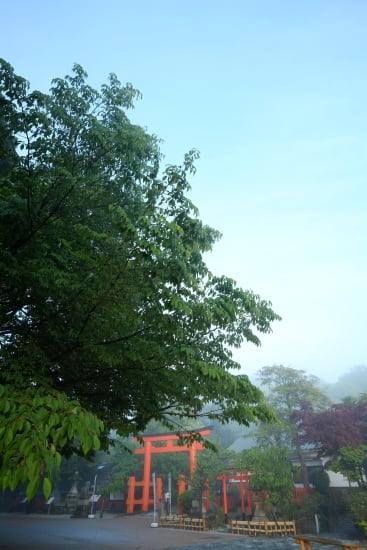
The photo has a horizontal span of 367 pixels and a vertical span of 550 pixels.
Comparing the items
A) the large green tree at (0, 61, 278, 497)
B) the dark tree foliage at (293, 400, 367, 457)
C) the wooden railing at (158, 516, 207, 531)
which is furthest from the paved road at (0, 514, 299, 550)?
the large green tree at (0, 61, 278, 497)

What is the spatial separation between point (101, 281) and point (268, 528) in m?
21.3

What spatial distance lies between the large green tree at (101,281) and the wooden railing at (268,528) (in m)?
15.8

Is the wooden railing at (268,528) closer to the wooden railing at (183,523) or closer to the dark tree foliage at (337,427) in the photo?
the wooden railing at (183,523)

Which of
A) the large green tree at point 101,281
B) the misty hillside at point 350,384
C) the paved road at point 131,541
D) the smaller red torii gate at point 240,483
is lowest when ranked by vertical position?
the paved road at point 131,541

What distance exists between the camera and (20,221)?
6348mm

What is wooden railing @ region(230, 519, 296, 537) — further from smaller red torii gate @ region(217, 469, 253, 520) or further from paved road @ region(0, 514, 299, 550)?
smaller red torii gate @ region(217, 469, 253, 520)

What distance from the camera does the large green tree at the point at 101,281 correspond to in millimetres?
5344

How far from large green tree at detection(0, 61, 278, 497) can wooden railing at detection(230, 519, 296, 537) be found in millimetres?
15824

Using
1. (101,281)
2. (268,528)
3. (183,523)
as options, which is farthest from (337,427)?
(101,281)

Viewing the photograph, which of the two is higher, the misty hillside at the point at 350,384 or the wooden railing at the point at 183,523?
the misty hillside at the point at 350,384

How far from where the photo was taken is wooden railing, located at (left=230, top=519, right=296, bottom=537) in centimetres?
2026

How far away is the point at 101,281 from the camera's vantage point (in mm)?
5199

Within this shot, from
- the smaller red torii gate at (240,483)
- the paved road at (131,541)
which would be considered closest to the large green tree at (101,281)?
the paved road at (131,541)

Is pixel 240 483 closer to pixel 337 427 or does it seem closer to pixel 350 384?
pixel 337 427
